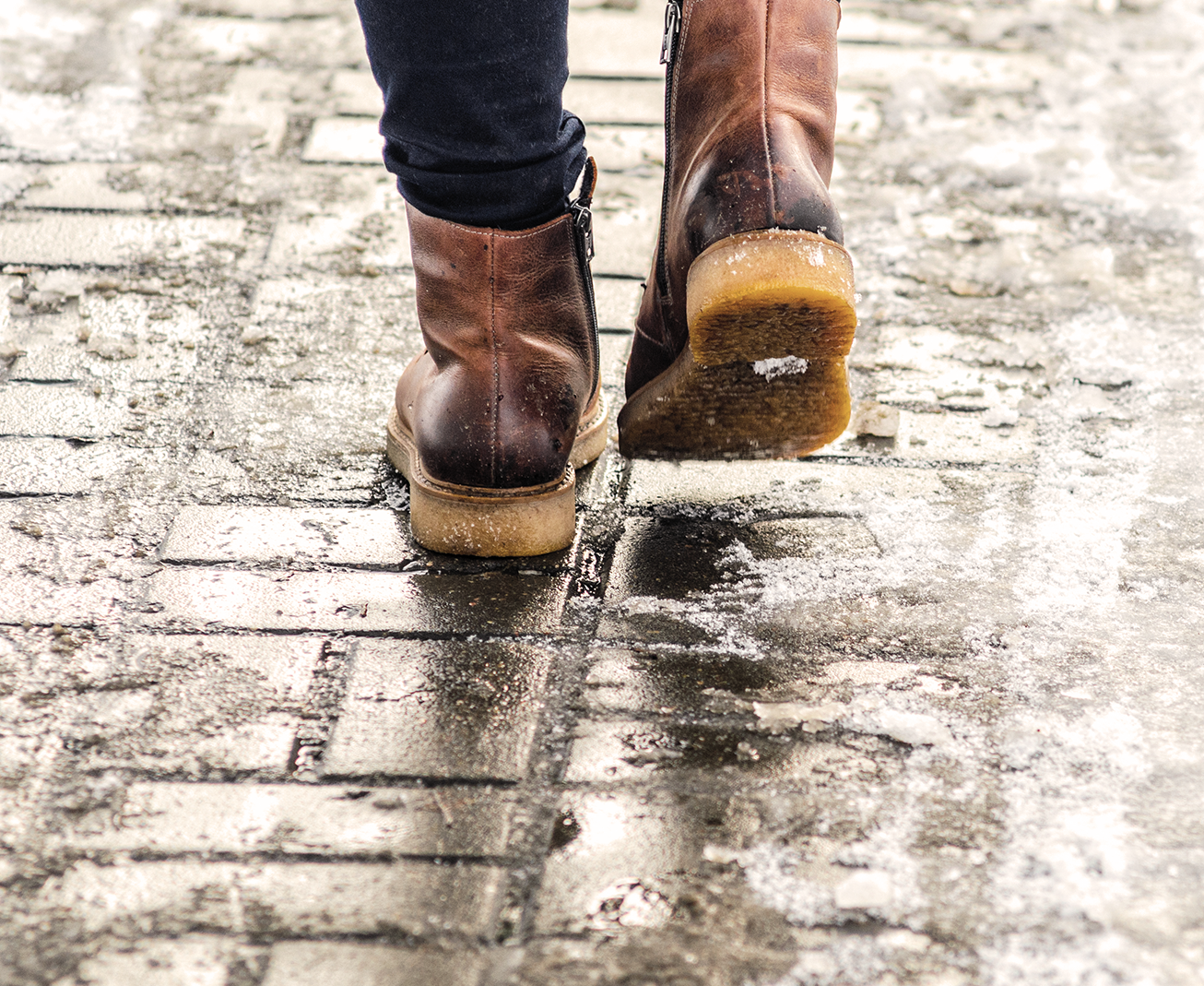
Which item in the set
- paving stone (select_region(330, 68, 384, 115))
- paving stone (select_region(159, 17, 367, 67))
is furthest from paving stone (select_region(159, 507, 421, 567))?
paving stone (select_region(159, 17, 367, 67))

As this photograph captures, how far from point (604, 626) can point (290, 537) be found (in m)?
0.48

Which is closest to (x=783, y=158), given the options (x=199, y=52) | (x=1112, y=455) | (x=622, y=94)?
(x=1112, y=455)

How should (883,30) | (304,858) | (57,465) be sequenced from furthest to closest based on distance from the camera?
1. (883,30)
2. (57,465)
3. (304,858)

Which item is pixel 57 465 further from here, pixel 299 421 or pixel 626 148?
pixel 626 148

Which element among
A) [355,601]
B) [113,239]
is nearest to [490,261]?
[355,601]

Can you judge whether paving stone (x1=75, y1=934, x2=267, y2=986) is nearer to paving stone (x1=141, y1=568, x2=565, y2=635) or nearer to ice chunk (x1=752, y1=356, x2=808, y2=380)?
paving stone (x1=141, y1=568, x2=565, y2=635)

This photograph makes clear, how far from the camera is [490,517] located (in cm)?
169

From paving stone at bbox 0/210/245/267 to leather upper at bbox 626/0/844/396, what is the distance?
3.77ft

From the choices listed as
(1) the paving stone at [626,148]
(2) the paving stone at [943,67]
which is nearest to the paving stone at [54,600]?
(1) the paving stone at [626,148]

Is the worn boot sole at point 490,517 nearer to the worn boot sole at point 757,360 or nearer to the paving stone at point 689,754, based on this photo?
the worn boot sole at point 757,360

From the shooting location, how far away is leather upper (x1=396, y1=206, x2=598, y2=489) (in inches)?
63.2

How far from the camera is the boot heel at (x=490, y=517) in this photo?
1.68 metres

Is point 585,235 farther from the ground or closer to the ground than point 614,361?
farther from the ground

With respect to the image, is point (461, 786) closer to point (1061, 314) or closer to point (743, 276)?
point (743, 276)
